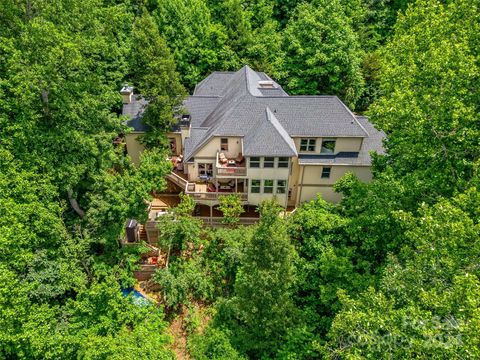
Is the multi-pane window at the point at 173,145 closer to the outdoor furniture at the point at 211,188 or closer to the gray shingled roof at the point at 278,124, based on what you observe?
the gray shingled roof at the point at 278,124

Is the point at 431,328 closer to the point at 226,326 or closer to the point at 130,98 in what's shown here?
the point at 226,326

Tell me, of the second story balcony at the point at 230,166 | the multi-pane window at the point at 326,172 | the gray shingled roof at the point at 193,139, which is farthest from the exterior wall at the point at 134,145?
the multi-pane window at the point at 326,172

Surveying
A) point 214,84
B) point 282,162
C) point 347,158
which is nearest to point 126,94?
point 214,84

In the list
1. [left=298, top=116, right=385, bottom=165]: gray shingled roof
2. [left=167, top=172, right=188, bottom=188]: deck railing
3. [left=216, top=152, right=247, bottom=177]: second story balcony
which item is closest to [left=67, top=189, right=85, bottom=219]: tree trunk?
[left=167, top=172, right=188, bottom=188]: deck railing

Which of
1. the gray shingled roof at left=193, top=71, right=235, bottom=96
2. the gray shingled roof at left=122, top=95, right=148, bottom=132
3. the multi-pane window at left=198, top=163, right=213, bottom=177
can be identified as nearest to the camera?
the multi-pane window at left=198, top=163, right=213, bottom=177

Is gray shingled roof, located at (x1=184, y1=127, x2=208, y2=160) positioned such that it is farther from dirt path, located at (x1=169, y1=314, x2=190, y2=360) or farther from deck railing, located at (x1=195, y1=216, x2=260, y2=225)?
dirt path, located at (x1=169, y1=314, x2=190, y2=360)

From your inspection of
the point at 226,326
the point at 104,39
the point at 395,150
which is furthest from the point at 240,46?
the point at 226,326

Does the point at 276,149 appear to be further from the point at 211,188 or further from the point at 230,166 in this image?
the point at 211,188

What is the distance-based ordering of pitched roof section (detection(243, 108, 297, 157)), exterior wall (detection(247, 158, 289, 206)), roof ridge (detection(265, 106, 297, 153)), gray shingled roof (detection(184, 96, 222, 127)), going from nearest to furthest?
pitched roof section (detection(243, 108, 297, 157)) < roof ridge (detection(265, 106, 297, 153)) < exterior wall (detection(247, 158, 289, 206)) < gray shingled roof (detection(184, 96, 222, 127))

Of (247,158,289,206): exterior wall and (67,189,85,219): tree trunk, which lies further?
(247,158,289,206): exterior wall
